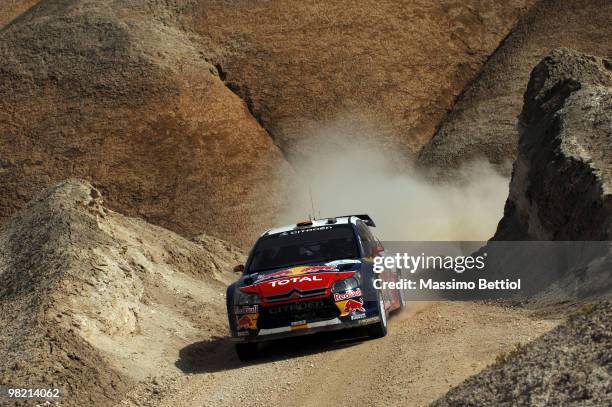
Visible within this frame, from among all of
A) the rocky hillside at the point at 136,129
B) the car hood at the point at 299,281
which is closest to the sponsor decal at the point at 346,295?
the car hood at the point at 299,281

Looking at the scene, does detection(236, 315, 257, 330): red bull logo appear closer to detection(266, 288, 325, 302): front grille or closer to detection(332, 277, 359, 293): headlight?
detection(266, 288, 325, 302): front grille

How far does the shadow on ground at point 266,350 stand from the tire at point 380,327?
7.9 inches

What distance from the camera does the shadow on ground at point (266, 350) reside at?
1406 cm

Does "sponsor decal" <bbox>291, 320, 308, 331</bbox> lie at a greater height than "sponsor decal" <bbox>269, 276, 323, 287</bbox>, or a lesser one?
lesser

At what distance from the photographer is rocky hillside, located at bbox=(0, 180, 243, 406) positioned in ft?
42.5

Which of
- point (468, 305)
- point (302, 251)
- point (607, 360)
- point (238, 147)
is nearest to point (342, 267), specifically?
point (302, 251)

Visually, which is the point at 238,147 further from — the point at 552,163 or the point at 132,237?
the point at 552,163

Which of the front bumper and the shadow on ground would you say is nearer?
the front bumper

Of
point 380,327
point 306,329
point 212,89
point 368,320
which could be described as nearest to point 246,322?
point 306,329

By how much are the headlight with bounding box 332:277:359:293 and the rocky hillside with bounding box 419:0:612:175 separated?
26931 mm

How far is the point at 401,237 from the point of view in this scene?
116 feet

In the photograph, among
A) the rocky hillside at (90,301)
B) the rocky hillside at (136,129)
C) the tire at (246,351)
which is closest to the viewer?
the rocky hillside at (90,301)

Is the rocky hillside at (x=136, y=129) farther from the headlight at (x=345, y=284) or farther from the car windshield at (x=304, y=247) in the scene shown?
the headlight at (x=345, y=284)

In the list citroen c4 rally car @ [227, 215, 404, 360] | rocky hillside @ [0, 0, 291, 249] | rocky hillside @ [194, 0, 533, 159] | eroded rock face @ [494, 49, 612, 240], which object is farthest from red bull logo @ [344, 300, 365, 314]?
rocky hillside @ [194, 0, 533, 159]
